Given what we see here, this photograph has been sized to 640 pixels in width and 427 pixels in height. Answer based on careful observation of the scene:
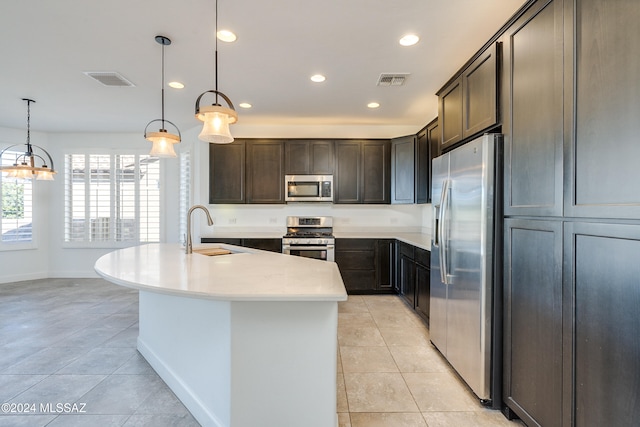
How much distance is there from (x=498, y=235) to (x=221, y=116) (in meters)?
2.01

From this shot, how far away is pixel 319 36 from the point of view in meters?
2.35

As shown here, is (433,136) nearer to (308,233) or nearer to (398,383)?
(308,233)

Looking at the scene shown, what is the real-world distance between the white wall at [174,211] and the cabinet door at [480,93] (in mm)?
2476

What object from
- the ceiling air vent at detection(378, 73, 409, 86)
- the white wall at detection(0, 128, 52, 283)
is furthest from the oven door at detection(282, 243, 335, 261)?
the white wall at detection(0, 128, 52, 283)

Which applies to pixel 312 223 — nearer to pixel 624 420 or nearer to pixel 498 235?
pixel 498 235

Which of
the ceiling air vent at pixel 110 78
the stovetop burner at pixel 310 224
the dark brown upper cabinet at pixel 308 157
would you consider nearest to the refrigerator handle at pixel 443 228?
the dark brown upper cabinet at pixel 308 157

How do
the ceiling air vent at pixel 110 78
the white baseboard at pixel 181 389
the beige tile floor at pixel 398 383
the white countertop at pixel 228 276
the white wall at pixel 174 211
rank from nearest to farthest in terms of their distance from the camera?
the white countertop at pixel 228 276 < the white baseboard at pixel 181 389 < the beige tile floor at pixel 398 383 < the ceiling air vent at pixel 110 78 < the white wall at pixel 174 211

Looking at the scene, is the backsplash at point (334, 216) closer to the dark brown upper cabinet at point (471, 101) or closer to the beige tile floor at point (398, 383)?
the beige tile floor at point (398, 383)

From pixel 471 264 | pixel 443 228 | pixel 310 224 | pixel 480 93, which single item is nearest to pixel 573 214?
pixel 471 264

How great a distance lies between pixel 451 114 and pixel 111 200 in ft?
18.9

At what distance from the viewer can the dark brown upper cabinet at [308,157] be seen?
15.1 feet

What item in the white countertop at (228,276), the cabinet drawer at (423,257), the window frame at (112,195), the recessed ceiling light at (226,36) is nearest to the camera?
the white countertop at (228,276)

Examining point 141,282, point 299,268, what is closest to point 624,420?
point 299,268

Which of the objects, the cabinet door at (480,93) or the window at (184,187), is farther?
the window at (184,187)
